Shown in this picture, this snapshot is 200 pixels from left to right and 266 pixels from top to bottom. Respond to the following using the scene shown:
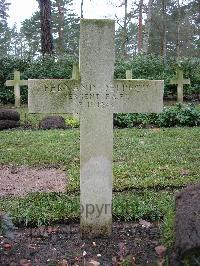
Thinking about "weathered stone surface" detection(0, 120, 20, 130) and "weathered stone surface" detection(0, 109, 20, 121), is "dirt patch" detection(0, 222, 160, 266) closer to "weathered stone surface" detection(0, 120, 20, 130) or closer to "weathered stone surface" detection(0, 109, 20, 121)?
"weathered stone surface" detection(0, 120, 20, 130)

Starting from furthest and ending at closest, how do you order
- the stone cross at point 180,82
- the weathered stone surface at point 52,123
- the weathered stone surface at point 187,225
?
the stone cross at point 180,82
the weathered stone surface at point 52,123
the weathered stone surface at point 187,225

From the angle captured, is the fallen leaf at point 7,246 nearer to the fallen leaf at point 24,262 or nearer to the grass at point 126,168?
the fallen leaf at point 24,262

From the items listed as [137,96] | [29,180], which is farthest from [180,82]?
[137,96]

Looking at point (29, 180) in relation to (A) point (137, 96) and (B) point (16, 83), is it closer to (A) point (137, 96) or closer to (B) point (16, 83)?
(A) point (137, 96)

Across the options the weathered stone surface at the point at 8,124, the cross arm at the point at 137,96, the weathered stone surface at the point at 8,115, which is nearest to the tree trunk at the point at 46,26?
the weathered stone surface at the point at 8,115

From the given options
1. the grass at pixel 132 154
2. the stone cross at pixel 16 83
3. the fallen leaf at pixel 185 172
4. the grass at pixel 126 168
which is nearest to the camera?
the grass at pixel 126 168

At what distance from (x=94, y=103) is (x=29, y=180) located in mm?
2843

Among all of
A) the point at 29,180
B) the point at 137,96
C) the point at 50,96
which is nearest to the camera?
the point at 50,96

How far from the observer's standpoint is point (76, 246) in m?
3.68

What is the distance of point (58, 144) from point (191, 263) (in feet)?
19.3

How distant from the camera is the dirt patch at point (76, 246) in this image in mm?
3395

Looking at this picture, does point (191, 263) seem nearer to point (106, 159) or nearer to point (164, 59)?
point (106, 159)

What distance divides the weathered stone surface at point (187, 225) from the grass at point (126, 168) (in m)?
0.19

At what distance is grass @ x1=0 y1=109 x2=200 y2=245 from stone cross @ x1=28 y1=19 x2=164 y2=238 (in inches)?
19.6
